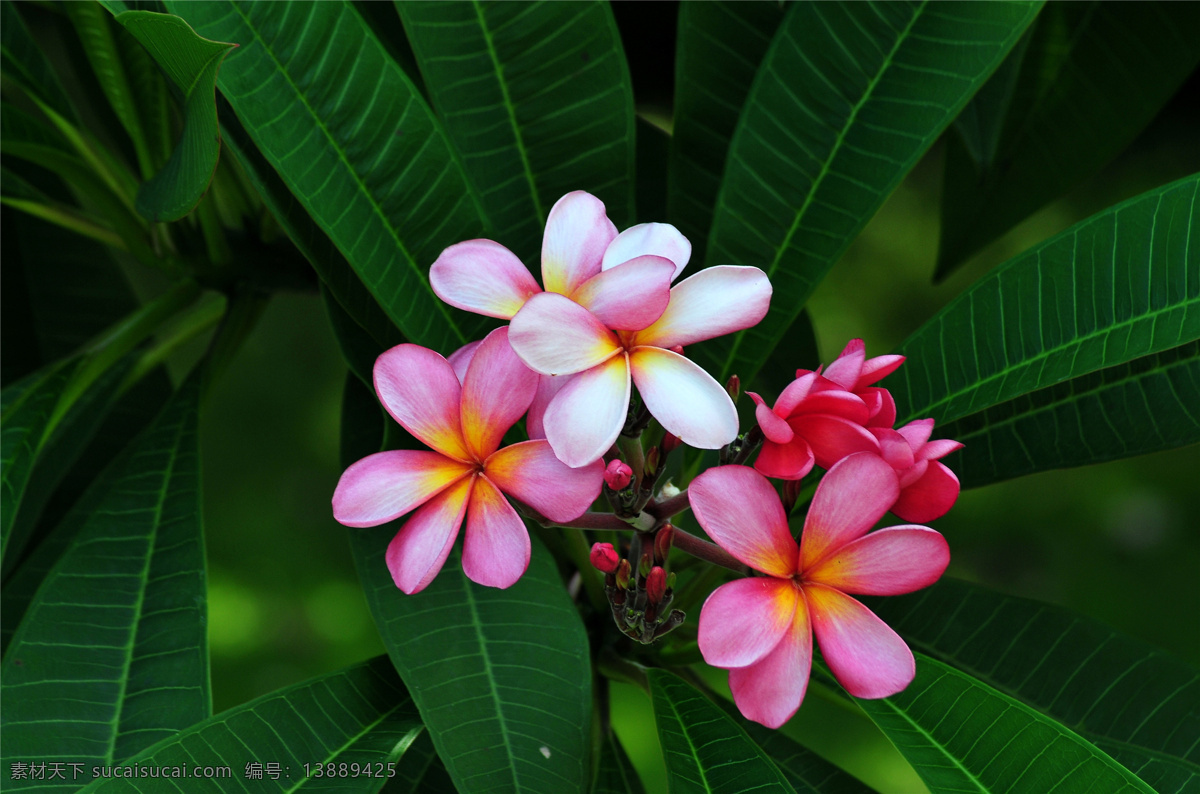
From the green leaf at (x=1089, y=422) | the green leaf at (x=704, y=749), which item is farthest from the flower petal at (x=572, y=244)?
the green leaf at (x=1089, y=422)

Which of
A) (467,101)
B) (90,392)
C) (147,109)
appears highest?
(147,109)

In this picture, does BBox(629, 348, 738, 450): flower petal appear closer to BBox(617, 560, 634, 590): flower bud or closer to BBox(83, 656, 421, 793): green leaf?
BBox(617, 560, 634, 590): flower bud

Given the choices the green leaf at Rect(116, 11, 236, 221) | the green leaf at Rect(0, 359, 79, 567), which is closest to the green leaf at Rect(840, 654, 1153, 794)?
the green leaf at Rect(116, 11, 236, 221)

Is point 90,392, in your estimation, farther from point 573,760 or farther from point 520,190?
point 573,760

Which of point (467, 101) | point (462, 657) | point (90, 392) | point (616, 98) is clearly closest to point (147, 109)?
point (90, 392)

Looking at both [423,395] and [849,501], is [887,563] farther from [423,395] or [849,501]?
[423,395]

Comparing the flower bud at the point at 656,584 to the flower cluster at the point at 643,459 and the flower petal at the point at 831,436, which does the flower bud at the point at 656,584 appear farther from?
the flower petal at the point at 831,436
